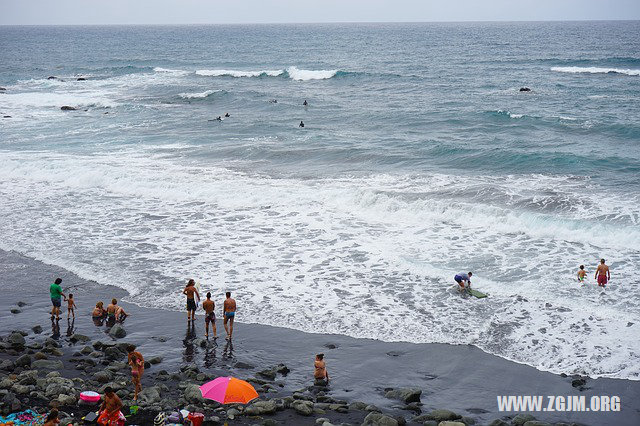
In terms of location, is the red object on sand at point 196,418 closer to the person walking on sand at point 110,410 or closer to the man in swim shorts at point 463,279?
the person walking on sand at point 110,410

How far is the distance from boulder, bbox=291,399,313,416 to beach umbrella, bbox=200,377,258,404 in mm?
853

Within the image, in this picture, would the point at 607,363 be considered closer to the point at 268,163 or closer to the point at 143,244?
the point at 143,244

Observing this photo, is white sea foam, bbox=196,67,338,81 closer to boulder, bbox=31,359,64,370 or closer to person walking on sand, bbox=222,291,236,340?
person walking on sand, bbox=222,291,236,340

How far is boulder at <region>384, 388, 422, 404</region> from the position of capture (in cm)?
1307

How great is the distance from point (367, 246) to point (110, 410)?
41.0 feet

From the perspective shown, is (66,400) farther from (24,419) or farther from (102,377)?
(102,377)

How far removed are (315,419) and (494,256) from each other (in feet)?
36.6

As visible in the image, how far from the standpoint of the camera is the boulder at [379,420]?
39.0ft

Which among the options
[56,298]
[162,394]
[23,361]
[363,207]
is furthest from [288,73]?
[162,394]

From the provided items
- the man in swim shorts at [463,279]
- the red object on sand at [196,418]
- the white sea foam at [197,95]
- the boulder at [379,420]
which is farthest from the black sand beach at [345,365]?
the white sea foam at [197,95]

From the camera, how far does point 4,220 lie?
83.3ft

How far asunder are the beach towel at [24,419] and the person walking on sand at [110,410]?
4.03 feet

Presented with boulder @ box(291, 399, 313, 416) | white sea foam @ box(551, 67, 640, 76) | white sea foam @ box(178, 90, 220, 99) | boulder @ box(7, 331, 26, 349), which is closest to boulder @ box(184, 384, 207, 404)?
boulder @ box(291, 399, 313, 416)

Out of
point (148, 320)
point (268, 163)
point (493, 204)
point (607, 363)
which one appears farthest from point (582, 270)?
point (268, 163)
